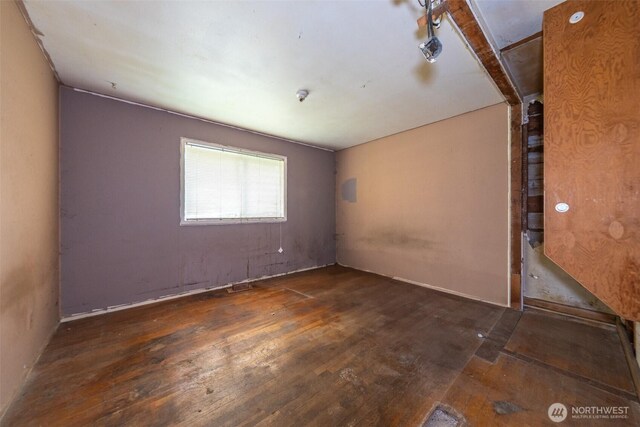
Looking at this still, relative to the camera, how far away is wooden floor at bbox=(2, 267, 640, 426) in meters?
1.35

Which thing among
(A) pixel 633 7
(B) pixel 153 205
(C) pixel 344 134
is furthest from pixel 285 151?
(A) pixel 633 7

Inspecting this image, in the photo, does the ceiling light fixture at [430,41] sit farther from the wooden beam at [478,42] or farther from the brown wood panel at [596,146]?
the brown wood panel at [596,146]

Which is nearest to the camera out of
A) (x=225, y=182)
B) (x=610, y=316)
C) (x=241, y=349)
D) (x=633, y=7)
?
(x=633, y=7)

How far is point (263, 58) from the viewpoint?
6.61 feet

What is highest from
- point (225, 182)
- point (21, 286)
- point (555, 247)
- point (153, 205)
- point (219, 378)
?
point (225, 182)

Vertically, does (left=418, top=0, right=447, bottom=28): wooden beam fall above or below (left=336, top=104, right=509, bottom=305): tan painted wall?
above

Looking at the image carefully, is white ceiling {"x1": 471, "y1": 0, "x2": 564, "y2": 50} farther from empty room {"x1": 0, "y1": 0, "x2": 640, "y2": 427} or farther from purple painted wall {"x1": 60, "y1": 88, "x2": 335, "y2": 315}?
purple painted wall {"x1": 60, "y1": 88, "x2": 335, "y2": 315}

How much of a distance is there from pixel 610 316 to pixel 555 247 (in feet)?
5.63

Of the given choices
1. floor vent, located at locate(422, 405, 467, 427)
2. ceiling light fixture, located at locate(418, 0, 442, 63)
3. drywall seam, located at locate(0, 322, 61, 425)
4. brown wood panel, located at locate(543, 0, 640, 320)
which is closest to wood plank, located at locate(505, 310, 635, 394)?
brown wood panel, located at locate(543, 0, 640, 320)

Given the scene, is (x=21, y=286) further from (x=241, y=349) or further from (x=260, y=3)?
(x=260, y=3)

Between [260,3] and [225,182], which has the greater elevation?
[260,3]

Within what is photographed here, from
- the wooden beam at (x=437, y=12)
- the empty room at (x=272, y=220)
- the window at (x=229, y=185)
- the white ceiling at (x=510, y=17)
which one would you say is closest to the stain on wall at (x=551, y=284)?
the empty room at (x=272, y=220)

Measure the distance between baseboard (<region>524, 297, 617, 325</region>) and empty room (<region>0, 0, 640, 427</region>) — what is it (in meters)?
0.02

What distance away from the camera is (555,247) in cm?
162
